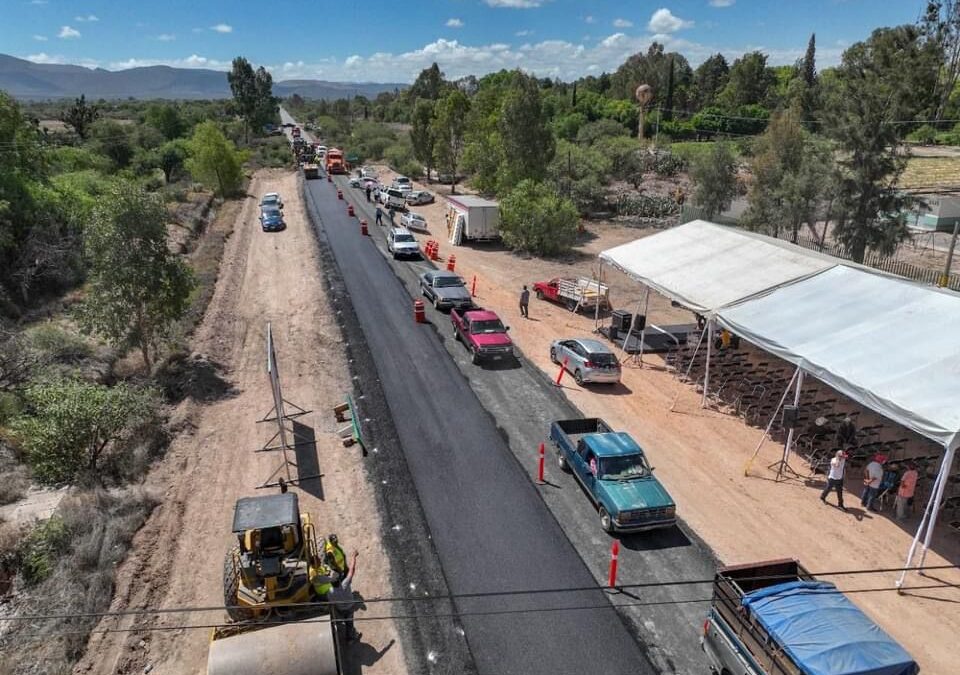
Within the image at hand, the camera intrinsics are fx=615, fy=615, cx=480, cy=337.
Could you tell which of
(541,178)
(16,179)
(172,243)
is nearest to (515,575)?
(16,179)

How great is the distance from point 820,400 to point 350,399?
16354mm

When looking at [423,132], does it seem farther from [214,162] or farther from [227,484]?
[227,484]

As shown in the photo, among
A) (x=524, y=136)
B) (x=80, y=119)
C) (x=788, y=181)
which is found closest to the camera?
(x=788, y=181)

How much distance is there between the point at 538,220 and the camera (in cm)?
4097

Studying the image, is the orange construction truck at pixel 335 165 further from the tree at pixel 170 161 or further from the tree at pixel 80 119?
the tree at pixel 80 119

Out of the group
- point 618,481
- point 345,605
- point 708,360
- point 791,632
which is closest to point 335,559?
point 345,605

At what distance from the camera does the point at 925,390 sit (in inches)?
559

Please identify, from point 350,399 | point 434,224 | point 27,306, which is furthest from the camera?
point 434,224

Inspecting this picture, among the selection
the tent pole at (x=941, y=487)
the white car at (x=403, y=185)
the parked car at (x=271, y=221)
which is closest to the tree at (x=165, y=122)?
the white car at (x=403, y=185)

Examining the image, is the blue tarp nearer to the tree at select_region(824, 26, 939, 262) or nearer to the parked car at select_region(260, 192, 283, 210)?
the tree at select_region(824, 26, 939, 262)

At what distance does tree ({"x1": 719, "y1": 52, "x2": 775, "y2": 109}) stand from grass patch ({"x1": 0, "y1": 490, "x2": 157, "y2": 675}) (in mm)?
134972

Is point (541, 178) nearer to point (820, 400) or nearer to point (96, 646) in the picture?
point (820, 400)

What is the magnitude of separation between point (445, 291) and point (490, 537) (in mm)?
17547

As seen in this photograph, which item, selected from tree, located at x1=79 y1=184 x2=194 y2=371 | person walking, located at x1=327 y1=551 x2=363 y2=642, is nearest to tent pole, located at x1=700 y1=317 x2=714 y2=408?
person walking, located at x1=327 y1=551 x2=363 y2=642
